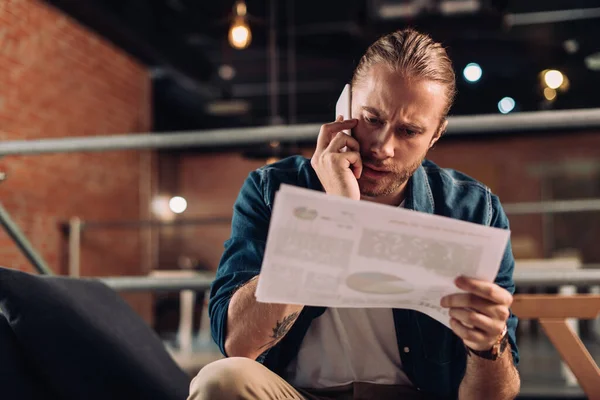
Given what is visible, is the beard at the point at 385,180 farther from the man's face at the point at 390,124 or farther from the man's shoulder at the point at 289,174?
the man's shoulder at the point at 289,174

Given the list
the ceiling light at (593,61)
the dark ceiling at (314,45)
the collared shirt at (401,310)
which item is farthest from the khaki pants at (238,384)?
the ceiling light at (593,61)

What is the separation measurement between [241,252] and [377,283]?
0.40 meters

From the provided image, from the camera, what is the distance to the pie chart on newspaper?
2.86ft

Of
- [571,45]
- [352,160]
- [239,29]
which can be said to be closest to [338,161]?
[352,160]

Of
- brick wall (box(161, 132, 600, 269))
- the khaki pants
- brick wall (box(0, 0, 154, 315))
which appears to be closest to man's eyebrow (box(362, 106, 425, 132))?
the khaki pants

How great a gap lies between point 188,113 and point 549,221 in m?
6.08

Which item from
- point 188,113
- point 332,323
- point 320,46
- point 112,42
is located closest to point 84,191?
point 112,42

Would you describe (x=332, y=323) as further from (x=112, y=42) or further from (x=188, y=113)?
(x=188, y=113)

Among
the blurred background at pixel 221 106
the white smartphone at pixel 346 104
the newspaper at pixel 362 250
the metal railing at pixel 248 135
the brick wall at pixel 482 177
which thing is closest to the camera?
the newspaper at pixel 362 250

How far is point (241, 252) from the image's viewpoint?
1.22 meters

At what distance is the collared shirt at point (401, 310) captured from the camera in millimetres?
1202

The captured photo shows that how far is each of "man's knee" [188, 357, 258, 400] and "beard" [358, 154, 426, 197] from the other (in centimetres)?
45

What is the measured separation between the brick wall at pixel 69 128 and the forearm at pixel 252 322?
3619 millimetres

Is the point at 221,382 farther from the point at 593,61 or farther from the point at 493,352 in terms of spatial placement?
the point at 593,61
